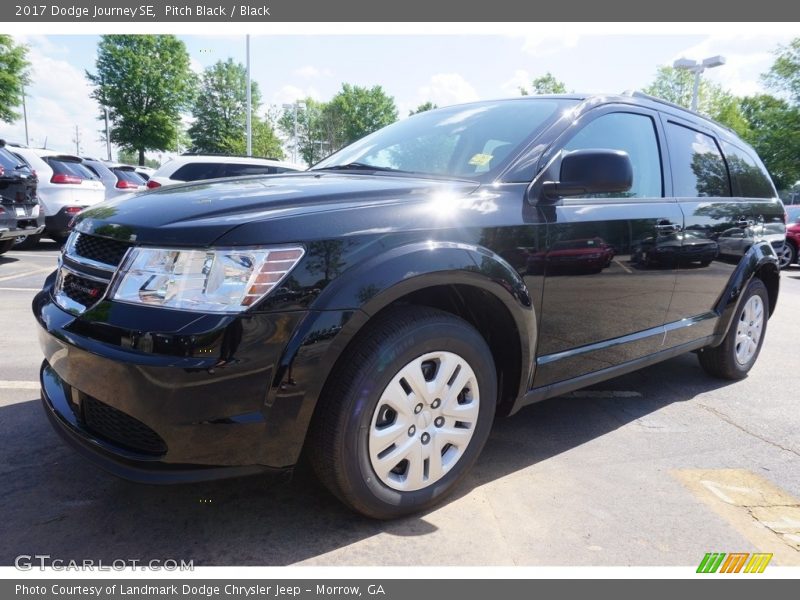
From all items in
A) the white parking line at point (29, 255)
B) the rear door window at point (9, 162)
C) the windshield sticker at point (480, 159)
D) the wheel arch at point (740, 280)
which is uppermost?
the windshield sticker at point (480, 159)

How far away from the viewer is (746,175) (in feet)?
13.4

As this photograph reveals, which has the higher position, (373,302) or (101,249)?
(101,249)

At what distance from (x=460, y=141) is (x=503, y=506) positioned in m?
1.74

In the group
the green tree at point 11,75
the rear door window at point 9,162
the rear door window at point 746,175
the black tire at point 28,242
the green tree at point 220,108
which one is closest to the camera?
the rear door window at point 746,175

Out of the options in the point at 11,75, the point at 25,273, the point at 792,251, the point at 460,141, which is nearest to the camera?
the point at 460,141

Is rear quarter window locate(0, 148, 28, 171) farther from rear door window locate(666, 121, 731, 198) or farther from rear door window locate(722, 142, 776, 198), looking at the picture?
rear door window locate(722, 142, 776, 198)

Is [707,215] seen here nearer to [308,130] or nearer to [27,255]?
[27,255]

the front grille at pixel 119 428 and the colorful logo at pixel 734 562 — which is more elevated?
the front grille at pixel 119 428

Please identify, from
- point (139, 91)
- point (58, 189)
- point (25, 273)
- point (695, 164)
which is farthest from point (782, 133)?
point (139, 91)

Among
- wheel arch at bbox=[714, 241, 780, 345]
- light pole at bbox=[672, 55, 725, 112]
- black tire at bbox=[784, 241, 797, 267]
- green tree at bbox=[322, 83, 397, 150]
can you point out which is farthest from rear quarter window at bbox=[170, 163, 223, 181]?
green tree at bbox=[322, 83, 397, 150]

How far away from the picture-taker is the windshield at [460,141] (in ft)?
8.44

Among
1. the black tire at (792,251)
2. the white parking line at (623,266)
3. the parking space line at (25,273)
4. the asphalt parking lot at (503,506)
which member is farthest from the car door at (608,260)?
the black tire at (792,251)

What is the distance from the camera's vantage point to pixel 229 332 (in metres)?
1.67

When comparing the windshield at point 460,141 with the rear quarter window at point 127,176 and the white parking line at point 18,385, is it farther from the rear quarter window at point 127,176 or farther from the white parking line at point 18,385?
the rear quarter window at point 127,176
